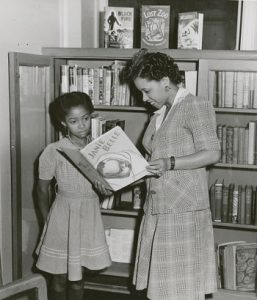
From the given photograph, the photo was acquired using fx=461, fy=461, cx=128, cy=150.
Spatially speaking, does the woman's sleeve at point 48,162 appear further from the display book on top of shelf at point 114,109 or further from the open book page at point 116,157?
the display book on top of shelf at point 114,109

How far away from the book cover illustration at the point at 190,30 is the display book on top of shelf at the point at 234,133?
21 cm

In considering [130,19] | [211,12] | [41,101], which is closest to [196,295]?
[41,101]

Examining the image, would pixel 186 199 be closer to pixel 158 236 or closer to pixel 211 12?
pixel 158 236

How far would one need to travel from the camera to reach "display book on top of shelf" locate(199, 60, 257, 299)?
9.13 ft

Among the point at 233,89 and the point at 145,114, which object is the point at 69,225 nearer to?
the point at 145,114

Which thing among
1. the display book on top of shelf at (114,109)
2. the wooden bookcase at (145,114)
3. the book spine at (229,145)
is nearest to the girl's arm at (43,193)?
the wooden bookcase at (145,114)

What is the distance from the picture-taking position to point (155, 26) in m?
2.93

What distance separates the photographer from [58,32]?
3.18 metres

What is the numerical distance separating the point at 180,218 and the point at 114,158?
1.44 ft

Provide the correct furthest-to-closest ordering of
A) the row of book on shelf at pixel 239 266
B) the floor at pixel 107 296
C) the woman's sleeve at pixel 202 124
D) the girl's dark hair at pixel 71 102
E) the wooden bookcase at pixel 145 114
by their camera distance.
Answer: the floor at pixel 107 296
the row of book on shelf at pixel 239 266
the wooden bookcase at pixel 145 114
the girl's dark hair at pixel 71 102
the woman's sleeve at pixel 202 124

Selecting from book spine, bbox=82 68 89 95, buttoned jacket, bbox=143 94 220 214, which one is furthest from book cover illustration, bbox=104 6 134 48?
buttoned jacket, bbox=143 94 220 214

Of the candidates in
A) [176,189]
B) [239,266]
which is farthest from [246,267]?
[176,189]

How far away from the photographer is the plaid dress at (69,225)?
98.3 inches

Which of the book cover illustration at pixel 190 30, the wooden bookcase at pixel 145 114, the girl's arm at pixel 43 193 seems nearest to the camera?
the girl's arm at pixel 43 193
